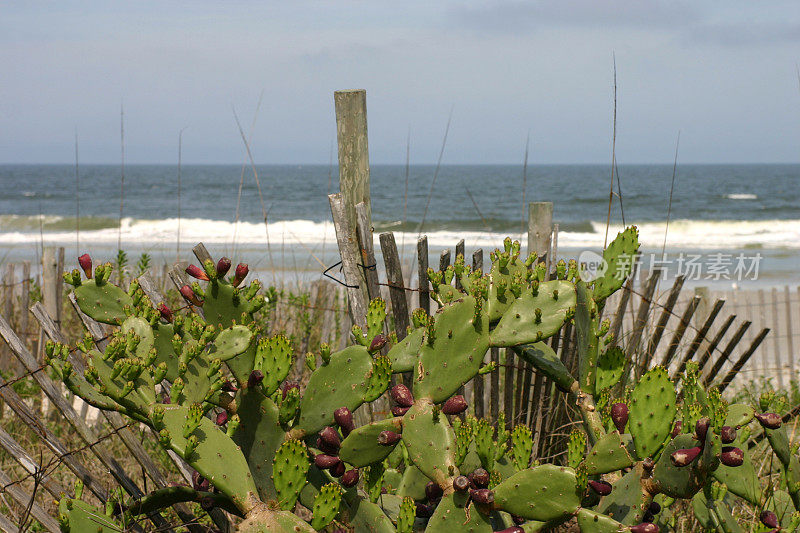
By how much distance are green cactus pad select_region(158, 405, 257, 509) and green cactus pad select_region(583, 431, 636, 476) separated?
0.81 meters

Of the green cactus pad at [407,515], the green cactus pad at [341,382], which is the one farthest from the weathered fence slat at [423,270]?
the green cactus pad at [407,515]

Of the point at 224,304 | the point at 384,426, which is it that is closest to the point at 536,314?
the point at 384,426

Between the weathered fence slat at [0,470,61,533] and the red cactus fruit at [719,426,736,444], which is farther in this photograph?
the weathered fence slat at [0,470,61,533]

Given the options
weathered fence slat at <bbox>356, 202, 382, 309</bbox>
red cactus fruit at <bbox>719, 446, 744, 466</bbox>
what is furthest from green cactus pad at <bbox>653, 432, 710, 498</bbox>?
weathered fence slat at <bbox>356, 202, 382, 309</bbox>

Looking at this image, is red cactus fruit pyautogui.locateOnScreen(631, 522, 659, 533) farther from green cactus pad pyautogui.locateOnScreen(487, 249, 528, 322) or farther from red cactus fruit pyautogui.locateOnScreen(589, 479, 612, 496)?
green cactus pad pyautogui.locateOnScreen(487, 249, 528, 322)

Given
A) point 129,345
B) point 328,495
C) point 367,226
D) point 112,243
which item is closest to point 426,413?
point 328,495

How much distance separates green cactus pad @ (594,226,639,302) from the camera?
2.01m

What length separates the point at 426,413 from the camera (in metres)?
1.66

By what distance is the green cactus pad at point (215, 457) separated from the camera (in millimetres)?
1505

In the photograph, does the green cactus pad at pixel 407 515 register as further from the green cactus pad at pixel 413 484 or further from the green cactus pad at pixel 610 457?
the green cactus pad at pixel 610 457

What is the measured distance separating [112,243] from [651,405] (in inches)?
707

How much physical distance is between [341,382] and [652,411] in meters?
0.74

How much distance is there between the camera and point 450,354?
5.67 feet

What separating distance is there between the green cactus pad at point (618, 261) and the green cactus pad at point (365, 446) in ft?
2.67
